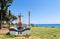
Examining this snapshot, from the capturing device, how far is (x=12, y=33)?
17375mm

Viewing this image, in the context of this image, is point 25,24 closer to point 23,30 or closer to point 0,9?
point 23,30

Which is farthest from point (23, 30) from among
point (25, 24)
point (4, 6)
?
point (4, 6)

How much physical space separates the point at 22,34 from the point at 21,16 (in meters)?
2.79

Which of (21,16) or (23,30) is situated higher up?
(21,16)

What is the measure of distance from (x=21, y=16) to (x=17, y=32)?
2.49 meters

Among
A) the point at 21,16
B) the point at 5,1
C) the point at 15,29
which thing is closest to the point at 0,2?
the point at 5,1

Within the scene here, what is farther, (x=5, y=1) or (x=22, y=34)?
(x=5, y=1)

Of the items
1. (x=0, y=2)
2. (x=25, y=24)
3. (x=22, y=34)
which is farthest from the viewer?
(x=0, y=2)

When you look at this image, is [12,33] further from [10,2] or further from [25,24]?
[10,2]

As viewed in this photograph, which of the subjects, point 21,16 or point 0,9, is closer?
point 21,16

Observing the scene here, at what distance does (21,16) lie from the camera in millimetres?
19031

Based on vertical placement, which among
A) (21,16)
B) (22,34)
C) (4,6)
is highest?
(4,6)

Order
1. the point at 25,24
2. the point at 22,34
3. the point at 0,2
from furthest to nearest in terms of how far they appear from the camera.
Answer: the point at 0,2 < the point at 25,24 < the point at 22,34

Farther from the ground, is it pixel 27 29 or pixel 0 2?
pixel 0 2
